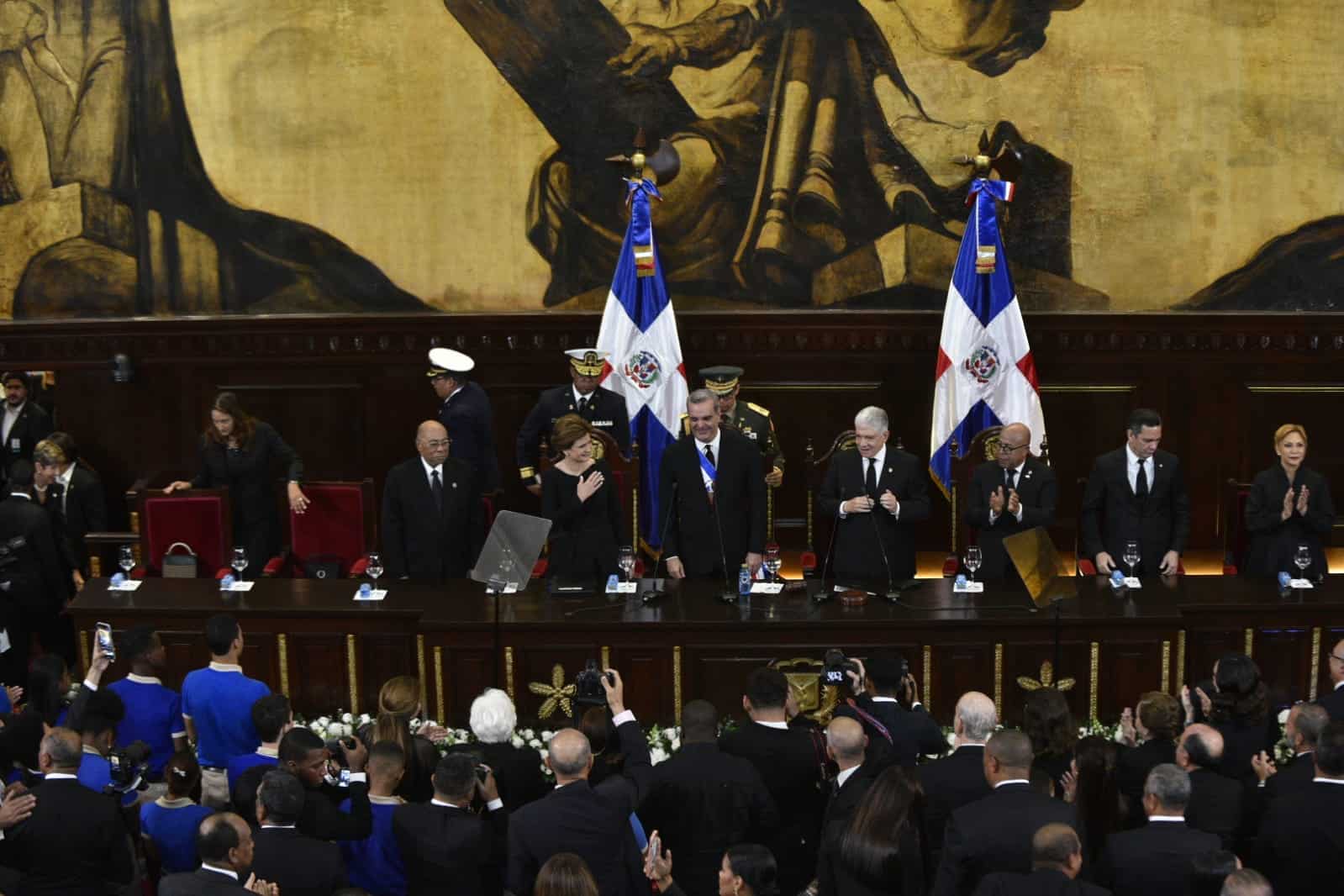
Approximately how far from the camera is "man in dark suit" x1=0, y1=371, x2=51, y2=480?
11.5 meters

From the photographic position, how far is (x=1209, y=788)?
→ 6.01 meters

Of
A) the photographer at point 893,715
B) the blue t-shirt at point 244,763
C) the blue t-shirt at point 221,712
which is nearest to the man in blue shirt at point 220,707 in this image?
the blue t-shirt at point 221,712

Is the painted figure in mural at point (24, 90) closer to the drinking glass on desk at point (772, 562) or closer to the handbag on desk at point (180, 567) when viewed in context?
the handbag on desk at point (180, 567)

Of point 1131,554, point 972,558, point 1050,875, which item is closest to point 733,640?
point 972,558

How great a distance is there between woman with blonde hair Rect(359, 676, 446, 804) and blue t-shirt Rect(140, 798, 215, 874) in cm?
72

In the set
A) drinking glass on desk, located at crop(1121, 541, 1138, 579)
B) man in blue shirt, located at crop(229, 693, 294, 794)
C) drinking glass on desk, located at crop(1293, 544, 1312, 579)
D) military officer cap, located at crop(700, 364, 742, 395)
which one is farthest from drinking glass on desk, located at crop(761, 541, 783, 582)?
man in blue shirt, located at crop(229, 693, 294, 794)

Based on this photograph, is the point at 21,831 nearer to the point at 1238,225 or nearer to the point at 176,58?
the point at 176,58

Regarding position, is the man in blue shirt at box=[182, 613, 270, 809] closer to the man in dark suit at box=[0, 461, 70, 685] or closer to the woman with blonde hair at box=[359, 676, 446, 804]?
the woman with blonde hair at box=[359, 676, 446, 804]

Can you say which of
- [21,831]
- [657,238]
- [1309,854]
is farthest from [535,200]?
[1309,854]

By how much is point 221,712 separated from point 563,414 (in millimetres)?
4276

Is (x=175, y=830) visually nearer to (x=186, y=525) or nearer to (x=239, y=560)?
(x=239, y=560)

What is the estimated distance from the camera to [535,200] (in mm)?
12141

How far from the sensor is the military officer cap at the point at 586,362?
1084 cm

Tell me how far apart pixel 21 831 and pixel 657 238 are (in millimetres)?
7239
